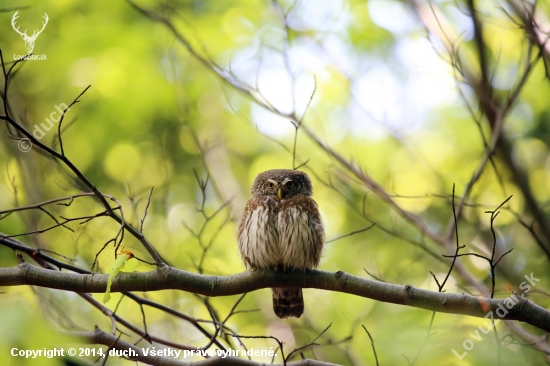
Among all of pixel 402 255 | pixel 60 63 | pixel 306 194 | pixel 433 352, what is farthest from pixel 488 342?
pixel 60 63

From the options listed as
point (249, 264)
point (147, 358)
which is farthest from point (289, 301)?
point (147, 358)

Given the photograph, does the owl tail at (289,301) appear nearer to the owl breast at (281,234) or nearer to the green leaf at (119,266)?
the owl breast at (281,234)

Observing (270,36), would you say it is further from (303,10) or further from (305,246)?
(305,246)

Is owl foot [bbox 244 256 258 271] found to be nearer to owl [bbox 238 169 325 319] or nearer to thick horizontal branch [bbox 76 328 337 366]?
owl [bbox 238 169 325 319]

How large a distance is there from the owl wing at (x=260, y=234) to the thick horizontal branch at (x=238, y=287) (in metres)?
0.68

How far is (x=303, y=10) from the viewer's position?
264 inches

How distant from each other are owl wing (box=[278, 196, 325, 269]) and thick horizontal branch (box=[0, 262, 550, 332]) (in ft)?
2.01

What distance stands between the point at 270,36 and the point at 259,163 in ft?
7.14

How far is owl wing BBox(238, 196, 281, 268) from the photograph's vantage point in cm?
435

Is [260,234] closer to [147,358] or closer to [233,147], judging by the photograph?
[147,358]

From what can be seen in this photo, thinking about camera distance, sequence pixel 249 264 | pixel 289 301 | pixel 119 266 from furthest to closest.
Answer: pixel 289 301, pixel 249 264, pixel 119 266

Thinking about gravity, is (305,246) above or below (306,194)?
below

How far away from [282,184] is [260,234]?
681 mm

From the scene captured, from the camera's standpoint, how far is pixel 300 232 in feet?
14.9
